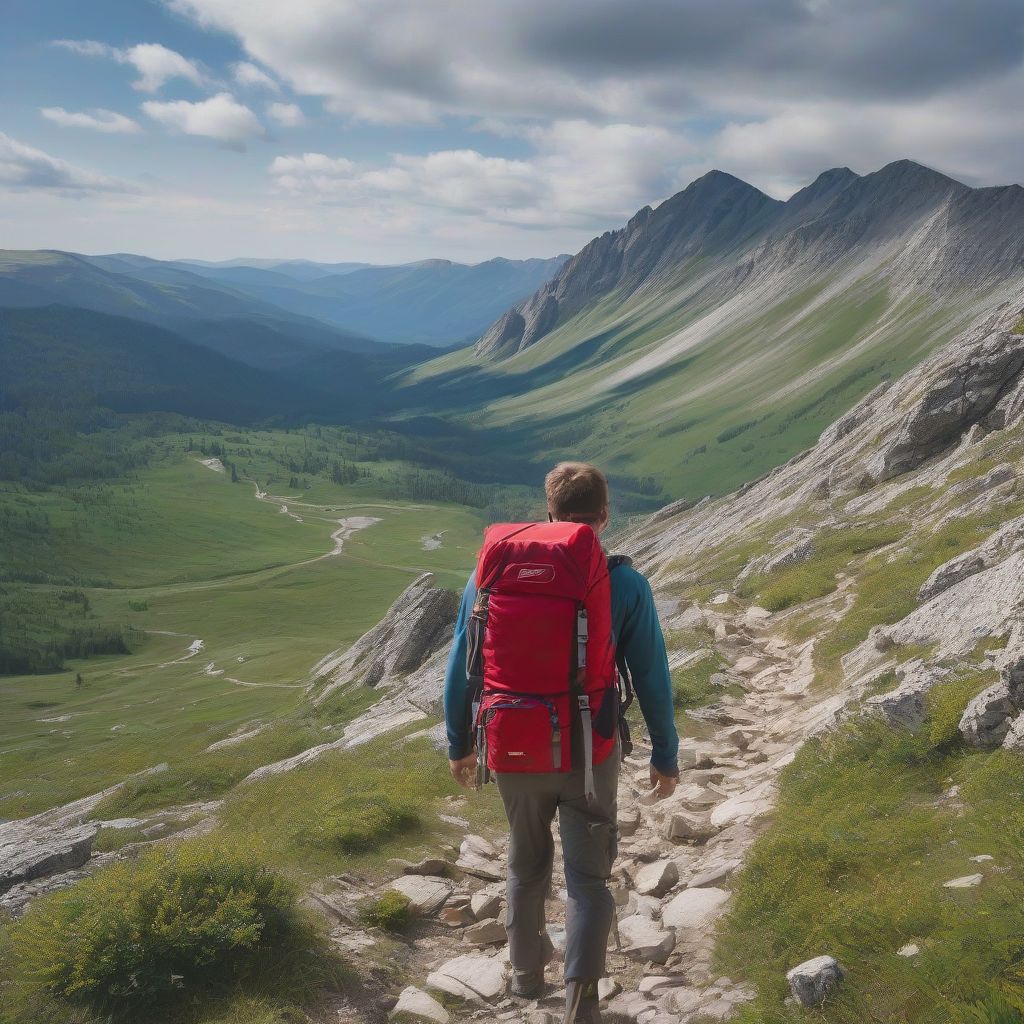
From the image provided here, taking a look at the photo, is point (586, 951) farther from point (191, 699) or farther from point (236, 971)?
point (191, 699)

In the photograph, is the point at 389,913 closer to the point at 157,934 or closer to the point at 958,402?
the point at 157,934

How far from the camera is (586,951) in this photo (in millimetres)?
6953

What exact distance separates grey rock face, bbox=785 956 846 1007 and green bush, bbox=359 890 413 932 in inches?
193

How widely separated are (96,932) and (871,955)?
278 inches

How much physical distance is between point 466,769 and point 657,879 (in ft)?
11.7

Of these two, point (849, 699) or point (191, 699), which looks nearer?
point (849, 699)

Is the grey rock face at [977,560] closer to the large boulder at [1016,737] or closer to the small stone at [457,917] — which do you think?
the large boulder at [1016,737]

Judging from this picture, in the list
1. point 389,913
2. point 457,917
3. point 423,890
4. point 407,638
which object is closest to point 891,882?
point 457,917

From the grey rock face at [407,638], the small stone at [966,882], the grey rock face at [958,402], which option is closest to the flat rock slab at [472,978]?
the small stone at [966,882]

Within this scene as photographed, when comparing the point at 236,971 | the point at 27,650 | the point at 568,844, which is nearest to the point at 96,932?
the point at 236,971

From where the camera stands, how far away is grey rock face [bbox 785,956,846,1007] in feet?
20.7

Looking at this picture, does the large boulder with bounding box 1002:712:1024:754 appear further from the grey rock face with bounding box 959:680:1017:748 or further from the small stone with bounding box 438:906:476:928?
the small stone with bounding box 438:906:476:928

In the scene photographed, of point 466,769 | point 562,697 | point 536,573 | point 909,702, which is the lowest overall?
point 909,702

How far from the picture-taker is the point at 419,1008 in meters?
7.64
